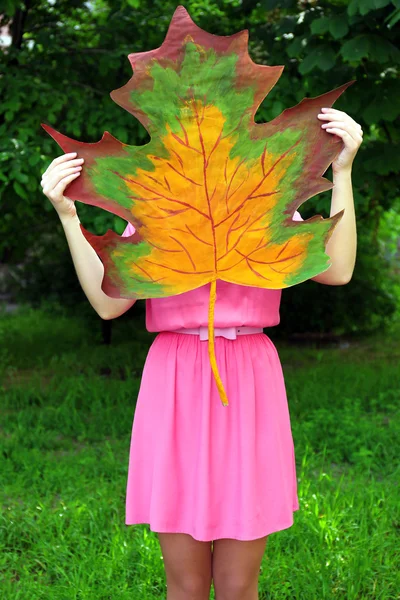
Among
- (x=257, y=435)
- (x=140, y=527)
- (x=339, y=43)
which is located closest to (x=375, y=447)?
(x=140, y=527)

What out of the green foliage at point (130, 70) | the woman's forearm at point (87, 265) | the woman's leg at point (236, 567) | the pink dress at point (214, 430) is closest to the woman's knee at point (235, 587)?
the woman's leg at point (236, 567)

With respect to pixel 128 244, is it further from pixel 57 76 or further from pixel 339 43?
pixel 57 76

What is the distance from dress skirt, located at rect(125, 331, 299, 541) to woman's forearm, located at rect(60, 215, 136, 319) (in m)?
0.17

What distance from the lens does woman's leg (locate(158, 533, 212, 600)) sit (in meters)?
1.75

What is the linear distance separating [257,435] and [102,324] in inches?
222

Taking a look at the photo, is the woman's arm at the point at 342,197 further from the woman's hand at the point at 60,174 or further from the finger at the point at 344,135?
the woman's hand at the point at 60,174

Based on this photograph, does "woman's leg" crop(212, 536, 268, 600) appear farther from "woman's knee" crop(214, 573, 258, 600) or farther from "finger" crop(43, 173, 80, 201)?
"finger" crop(43, 173, 80, 201)

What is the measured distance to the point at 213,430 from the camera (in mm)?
1732

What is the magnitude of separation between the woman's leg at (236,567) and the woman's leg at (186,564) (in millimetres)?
32

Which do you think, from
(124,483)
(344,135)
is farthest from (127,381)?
(344,135)

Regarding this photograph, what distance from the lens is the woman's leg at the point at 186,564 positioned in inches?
69.1

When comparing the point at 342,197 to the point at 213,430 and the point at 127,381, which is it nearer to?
the point at 213,430

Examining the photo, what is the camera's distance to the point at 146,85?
5.49 ft

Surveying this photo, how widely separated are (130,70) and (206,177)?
3467 millimetres
